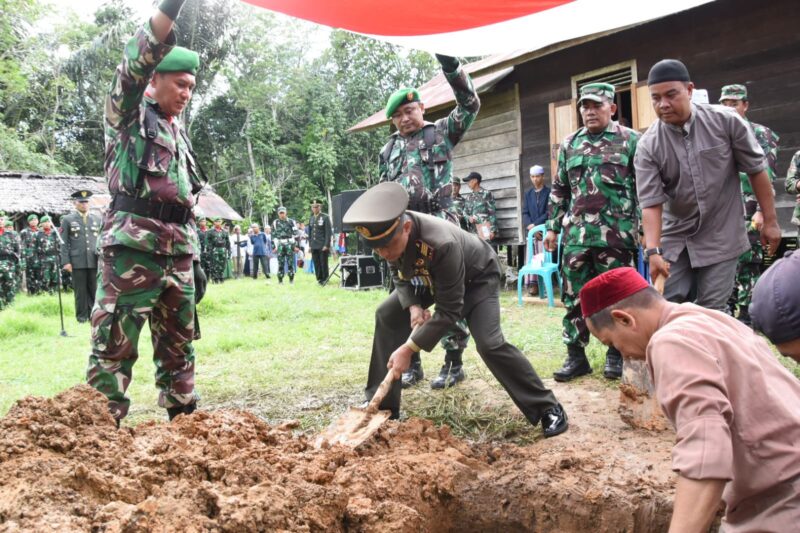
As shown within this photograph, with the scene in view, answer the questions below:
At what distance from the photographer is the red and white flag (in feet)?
15.5

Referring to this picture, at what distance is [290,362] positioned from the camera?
6125mm

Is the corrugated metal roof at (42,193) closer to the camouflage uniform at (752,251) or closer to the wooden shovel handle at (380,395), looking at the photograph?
the camouflage uniform at (752,251)

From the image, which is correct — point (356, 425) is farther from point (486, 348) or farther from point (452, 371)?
point (452, 371)

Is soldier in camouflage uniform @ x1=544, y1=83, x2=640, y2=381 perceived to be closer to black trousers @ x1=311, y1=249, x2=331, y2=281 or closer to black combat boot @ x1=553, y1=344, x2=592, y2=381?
black combat boot @ x1=553, y1=344, x2=592, y2=381

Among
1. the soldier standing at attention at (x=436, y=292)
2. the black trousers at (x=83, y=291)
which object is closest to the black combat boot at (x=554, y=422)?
the soldier standing at attention at (x=436, y=292)

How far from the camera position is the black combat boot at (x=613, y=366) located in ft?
15.1

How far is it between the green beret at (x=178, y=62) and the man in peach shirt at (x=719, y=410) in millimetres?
2720

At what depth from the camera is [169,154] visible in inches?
136

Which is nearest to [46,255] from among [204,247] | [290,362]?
[204,247]

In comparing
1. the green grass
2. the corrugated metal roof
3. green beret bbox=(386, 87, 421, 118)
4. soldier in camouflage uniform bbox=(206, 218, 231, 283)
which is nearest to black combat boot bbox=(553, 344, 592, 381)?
the green grass

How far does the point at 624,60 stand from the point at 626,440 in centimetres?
733

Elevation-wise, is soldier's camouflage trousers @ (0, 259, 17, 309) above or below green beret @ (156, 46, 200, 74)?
below

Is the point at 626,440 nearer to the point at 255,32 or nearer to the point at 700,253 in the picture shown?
the point at 700,253

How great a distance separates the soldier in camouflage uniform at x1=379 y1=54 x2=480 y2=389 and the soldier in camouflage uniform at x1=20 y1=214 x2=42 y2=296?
14.2m
